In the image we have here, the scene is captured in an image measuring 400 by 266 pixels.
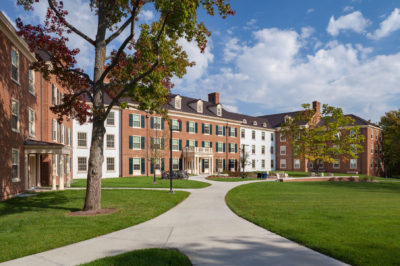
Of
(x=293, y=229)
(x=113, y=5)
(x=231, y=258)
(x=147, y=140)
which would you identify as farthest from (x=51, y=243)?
(x=147, y=140)

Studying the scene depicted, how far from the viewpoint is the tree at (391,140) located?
50.7 m

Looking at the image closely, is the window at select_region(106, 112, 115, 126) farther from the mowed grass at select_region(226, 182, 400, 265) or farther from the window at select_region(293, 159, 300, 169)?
the window at select_region(293, 159, 300, 169)

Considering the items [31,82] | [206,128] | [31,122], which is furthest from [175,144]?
[31,82]

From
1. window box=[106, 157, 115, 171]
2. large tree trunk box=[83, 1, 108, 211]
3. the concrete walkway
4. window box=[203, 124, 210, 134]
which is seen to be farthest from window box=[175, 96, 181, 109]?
the concrete walkway

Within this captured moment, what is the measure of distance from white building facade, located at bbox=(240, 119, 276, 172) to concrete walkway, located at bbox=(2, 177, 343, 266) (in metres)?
41.0

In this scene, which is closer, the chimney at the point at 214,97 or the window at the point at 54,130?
the window at the point at 54,130

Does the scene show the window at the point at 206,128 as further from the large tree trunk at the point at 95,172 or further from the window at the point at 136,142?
the large tree trunk at the point at 95,172

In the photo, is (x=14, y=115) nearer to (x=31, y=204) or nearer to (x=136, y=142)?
(x=31, y=204)

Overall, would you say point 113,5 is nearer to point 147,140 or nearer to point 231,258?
point 231,258

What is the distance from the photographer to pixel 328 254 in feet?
18.7

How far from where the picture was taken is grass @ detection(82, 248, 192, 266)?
5199 mm

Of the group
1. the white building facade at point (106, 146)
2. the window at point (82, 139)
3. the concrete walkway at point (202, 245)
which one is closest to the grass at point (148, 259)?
the concrete walkway at point (202, 245)

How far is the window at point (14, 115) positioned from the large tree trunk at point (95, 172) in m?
7.35

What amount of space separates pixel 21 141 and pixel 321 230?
1652 cm
